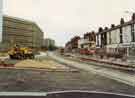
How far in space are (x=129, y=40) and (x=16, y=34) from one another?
55290 mm

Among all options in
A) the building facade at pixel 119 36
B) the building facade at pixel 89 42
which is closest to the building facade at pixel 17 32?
the building facade at pixel 89 42

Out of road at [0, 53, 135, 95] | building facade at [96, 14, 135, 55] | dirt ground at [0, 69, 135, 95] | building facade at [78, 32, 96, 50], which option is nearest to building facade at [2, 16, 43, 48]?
building facade at [78, 32, 96, 50]

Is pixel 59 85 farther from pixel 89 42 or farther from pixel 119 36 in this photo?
pixel 89 42

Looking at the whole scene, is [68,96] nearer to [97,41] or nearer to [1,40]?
[1,40]

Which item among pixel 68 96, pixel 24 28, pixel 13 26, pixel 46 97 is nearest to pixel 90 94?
pixel 68 96

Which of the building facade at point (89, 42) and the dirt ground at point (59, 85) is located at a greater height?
the building facade at point (89, 42)

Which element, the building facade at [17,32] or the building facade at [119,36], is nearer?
the building facade at [119,36]

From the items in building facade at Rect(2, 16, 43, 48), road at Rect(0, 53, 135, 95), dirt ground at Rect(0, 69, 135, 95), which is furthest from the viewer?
building facade at Rect(2, 16, 43, 48)

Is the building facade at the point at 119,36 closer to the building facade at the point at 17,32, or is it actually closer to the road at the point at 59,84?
the building facade at the point at 17,32

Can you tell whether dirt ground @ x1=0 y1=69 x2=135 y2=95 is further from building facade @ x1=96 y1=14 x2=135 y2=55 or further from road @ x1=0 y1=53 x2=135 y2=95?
building facade @ x1=96 y1=14 x2=135 y2=55

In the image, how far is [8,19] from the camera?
121m

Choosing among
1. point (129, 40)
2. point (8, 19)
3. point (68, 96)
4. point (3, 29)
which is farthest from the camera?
point (8, 19)

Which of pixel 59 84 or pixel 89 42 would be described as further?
pixel 89 42

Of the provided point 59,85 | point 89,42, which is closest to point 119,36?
point 89,42
